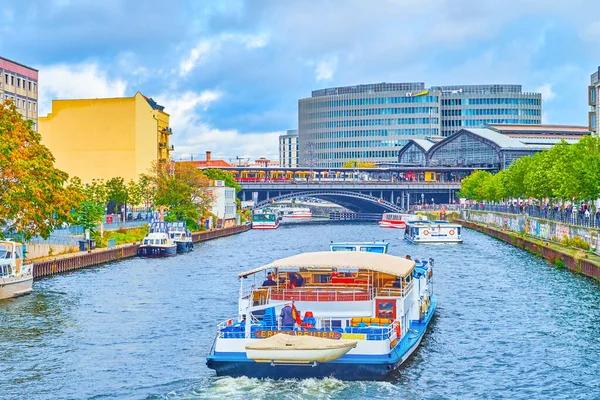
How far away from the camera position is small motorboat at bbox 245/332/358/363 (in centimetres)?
3578

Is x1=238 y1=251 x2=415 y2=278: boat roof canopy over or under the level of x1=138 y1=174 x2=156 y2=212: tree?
under

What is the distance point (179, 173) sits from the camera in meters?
148

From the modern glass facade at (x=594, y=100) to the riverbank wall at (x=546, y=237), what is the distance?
64.3ft

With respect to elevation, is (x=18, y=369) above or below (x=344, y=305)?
below

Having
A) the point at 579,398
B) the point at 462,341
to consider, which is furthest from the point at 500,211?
the point at 579,398

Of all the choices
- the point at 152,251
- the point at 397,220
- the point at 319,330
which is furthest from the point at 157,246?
the point at 397,220

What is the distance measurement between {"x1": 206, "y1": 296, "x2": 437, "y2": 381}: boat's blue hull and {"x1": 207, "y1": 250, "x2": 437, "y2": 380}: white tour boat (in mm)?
38

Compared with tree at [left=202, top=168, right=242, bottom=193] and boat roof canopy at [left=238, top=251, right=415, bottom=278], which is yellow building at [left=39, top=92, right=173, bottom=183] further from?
boat roof canopy at [left=238, top=251, right=415, bottom=278]

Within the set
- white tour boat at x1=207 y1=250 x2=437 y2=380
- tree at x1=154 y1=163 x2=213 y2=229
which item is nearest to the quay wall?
white tour boat at x1=207 y1=250 x2=437 y2=380

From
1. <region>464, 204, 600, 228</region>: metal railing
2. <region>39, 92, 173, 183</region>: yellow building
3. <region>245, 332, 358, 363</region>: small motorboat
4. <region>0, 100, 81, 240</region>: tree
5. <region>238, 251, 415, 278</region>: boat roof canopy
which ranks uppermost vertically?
<region>39, 92, 173, 183</region>: yellow building

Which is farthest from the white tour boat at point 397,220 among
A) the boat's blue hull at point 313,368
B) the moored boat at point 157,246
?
the boat's blue hull at point 313,368

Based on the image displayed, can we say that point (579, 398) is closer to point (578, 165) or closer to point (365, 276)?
point (365, 276)

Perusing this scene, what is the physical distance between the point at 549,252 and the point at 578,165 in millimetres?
9588

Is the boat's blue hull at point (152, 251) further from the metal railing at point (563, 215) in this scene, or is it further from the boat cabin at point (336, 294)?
the boat cabin at point (336, 294)
